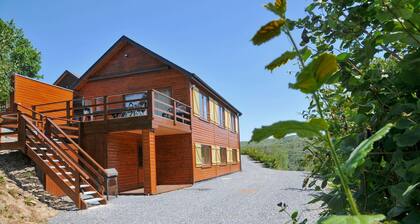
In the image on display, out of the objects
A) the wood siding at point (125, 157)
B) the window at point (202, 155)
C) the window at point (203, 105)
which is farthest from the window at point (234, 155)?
the wood siding at point (125, 157)

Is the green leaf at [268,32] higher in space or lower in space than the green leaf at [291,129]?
higher

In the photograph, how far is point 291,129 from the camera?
729 mm

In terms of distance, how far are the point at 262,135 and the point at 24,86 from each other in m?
15.4

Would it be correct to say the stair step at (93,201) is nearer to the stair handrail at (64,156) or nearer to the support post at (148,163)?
the stair handrail at (64,156)

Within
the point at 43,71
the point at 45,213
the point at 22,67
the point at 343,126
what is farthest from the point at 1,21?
the point at 343,126

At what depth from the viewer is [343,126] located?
2.40 meters

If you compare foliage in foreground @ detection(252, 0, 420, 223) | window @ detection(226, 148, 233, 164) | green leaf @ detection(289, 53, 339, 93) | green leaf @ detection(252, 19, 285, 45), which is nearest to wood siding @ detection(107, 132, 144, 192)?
window @ detection(226, 148, 233, 164)

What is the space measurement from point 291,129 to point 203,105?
61.9 feet

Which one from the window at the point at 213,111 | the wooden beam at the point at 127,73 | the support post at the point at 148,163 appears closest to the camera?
the support post at the point at 148,163

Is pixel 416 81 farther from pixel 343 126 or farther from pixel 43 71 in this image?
pixel 43 71

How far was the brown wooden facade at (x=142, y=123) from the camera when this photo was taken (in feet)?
44.7

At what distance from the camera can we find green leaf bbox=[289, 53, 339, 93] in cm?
70

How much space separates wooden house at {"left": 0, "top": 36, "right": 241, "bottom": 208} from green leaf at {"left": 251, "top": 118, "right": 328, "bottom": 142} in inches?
420

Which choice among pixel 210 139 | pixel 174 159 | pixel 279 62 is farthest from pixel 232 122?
pixel 279 62
